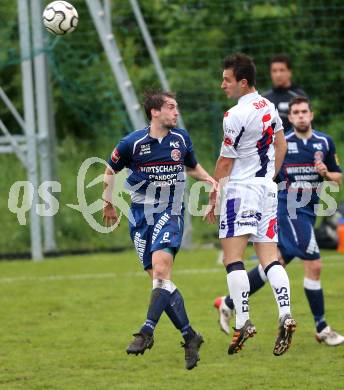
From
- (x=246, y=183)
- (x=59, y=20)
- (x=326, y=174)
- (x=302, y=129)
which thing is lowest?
(x=326, y=174)

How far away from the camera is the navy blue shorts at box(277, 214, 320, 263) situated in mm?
8797

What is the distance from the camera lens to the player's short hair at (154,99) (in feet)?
24.9

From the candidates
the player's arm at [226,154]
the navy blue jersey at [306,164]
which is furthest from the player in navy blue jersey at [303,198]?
the player's arm at [226,154]

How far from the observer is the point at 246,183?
7270 mm

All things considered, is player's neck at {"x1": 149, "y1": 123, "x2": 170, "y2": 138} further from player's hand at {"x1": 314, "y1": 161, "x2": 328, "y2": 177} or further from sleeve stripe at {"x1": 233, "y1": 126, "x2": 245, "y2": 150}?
player's hand at {"x1": 314, "y1": 161, "x2": 328, "y2": 177}

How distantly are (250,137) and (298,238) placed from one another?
1.86 m

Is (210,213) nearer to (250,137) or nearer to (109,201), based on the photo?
(250,137)

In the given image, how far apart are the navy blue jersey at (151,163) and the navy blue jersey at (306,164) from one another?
5.04ft

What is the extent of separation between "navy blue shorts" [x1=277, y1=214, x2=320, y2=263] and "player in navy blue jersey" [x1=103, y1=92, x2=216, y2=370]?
4.73 ft

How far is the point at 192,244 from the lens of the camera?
1591cm

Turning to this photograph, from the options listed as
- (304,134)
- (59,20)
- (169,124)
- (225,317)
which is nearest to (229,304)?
(225,317)

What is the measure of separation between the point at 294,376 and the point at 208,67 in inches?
413

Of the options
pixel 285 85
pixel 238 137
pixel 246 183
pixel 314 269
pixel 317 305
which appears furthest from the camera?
pixel 285 85

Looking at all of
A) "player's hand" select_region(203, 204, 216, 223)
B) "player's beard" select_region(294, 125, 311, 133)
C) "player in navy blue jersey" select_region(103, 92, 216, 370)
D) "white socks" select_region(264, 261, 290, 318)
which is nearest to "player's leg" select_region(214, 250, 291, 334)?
"player's beard" select_region(294, 125, 311, 133)
